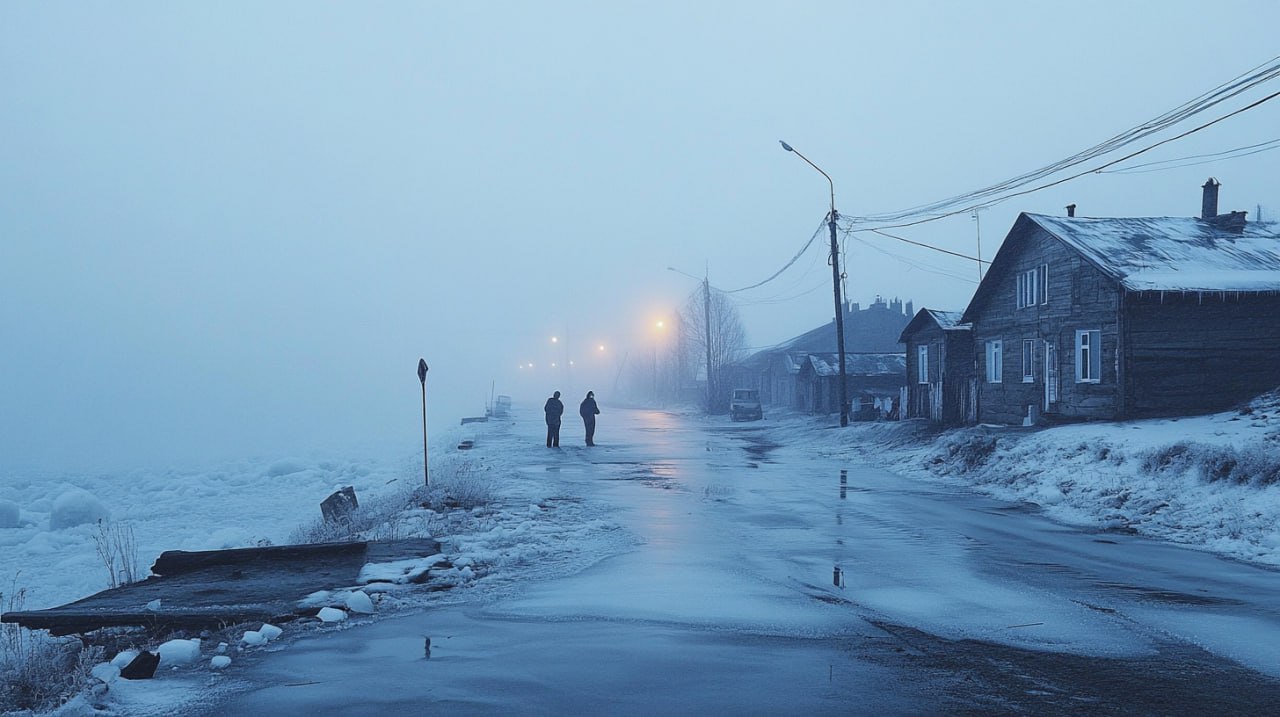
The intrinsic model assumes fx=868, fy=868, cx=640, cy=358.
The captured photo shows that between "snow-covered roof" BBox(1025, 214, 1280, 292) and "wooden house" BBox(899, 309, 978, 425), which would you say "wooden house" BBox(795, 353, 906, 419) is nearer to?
"wooden house" BBox(899, 309, 978, 425)

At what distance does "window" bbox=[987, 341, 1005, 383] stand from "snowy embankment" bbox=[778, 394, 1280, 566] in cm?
407

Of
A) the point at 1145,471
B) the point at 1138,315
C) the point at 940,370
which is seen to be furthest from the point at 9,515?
the point at 940,370

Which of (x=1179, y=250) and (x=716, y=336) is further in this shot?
(x=716, y=336)

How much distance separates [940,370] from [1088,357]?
Result: 10754 millimetres

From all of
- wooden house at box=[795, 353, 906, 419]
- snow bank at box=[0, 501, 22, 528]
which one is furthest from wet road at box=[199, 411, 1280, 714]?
wooden house at box=[795, 353, 906, 419]

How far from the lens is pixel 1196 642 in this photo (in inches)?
262

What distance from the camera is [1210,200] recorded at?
94.9 ft

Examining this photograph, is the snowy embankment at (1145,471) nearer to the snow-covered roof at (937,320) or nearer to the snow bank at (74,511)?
the snow-covered roof at (937,320)

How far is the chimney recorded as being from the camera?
28.8 meters

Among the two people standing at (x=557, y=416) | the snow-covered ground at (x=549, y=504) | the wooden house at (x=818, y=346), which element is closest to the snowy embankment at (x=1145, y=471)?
the snow-covered ground at (x=549, y=504)

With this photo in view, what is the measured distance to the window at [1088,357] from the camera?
77.8 feet

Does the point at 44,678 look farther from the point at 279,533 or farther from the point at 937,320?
the point at 937,320

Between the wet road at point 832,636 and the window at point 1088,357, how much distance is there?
43.0ft

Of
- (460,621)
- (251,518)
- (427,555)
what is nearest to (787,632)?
(460,621)
